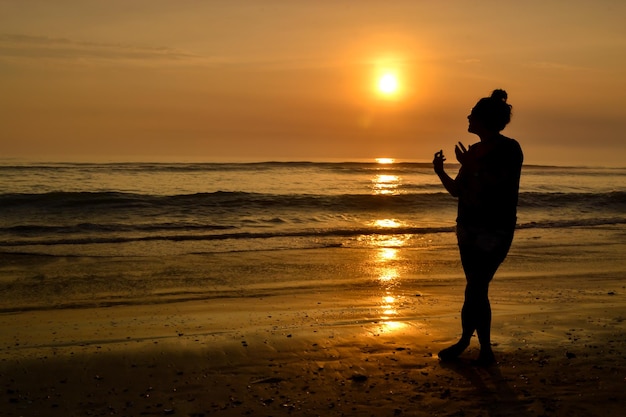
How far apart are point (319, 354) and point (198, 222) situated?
535 inches

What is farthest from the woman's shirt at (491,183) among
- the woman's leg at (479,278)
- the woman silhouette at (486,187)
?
the woman's leg at (479,278)

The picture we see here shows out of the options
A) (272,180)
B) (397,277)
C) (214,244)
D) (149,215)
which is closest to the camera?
(397,277)

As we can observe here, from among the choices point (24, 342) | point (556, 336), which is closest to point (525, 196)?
point (556, 336)

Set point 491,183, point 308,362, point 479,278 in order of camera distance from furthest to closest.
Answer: point 308,362 → point 479,278 → point 491,183

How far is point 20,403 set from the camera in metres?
4.65

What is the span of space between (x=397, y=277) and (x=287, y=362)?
15.5 feet

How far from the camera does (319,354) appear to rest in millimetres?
5715

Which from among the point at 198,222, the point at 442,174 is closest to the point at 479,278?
the point at 442,174

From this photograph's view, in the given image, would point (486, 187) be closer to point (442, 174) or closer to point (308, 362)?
point (442, 174)

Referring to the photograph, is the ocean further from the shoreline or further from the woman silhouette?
the woman silhouette

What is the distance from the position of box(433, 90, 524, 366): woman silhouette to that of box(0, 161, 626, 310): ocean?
4.50m

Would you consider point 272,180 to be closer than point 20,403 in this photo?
No

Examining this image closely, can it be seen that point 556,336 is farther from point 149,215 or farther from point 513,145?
point 149,215

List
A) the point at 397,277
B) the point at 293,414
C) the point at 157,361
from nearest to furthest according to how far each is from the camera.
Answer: the point at 293,414 → the point at 157,361 → the point at 397,277
